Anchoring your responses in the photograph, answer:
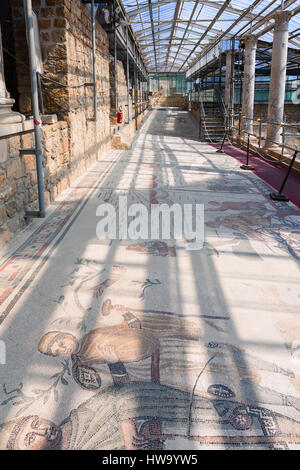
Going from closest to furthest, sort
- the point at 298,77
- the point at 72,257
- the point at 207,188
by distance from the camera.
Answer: the point at 72,257, the point at 207,188, the point at 298,77

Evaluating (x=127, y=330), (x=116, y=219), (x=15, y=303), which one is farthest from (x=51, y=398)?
(x=116, y=219)

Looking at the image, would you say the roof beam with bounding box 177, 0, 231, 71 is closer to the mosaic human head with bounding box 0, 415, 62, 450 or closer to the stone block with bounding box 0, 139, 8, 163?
the stone block with bounding box 0, 139, 8, 163

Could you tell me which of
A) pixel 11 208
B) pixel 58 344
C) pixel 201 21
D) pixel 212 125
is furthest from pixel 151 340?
pixel 201 21

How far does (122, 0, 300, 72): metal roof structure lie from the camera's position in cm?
1166

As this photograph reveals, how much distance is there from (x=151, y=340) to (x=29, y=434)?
0.81m

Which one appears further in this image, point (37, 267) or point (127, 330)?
point (37, 267)

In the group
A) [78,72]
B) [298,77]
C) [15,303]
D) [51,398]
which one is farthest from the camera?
[298,77]

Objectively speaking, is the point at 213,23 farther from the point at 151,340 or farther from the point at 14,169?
the point at 151,340

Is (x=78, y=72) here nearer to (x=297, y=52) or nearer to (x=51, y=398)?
(x=51, y=398)

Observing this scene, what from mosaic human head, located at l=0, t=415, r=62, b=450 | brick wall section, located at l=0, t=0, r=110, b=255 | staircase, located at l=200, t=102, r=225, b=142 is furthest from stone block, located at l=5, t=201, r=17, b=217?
staircase, located at l=200, t=102, r=225, b=142

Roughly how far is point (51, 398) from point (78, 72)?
5.61 m

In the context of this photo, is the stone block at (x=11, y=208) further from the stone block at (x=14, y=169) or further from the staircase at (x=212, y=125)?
the staircase at (x=212, y=125)
